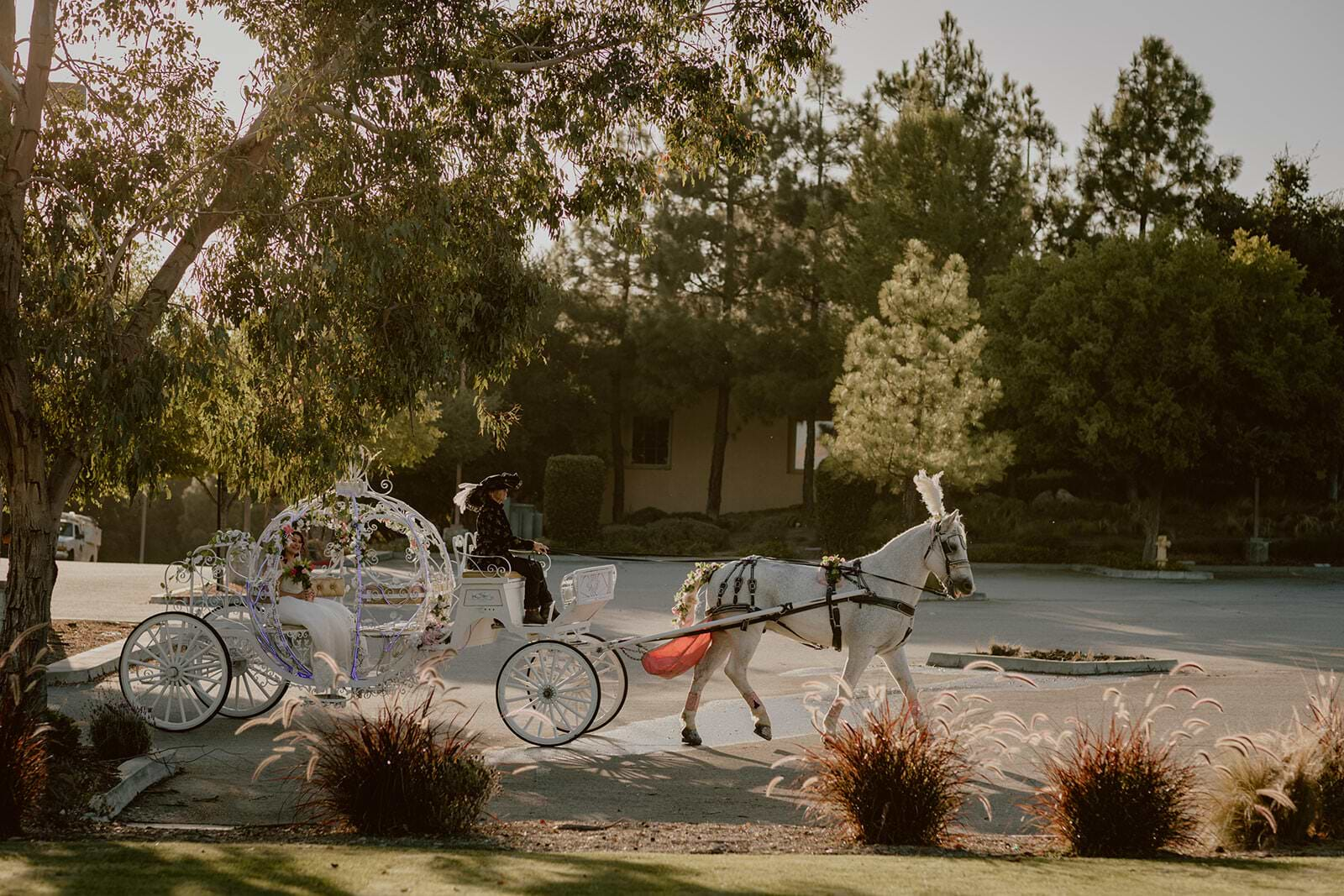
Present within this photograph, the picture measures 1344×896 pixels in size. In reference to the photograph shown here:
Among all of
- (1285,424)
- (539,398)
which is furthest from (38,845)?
(539,398)

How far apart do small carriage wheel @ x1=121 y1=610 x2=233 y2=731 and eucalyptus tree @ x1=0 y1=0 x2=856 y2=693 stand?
120 centimetres

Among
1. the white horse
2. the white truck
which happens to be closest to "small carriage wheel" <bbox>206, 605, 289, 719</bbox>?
the white horse

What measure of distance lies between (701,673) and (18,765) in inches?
203

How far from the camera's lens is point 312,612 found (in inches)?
422

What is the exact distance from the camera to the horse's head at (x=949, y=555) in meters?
10.2

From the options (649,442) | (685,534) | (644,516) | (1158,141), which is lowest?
(685,534)

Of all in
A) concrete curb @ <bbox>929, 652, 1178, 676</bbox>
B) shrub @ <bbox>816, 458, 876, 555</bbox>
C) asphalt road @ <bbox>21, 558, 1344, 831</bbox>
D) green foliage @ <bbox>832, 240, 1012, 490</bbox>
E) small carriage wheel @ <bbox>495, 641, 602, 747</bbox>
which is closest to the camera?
asphalt road @ <bbox>21, 558, 1344, 831</bbox>

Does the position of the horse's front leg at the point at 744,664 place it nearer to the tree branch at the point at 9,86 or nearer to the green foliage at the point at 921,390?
the tree branch at the point at 9,86

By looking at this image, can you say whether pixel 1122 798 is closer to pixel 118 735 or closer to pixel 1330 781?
pixel 1330 781

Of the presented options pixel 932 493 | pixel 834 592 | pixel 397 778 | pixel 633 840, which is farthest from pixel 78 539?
pixel 633 840

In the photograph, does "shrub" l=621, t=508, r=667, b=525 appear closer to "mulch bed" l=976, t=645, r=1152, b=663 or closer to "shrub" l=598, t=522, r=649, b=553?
"shrub" l=598, t=522, r=649, b=553

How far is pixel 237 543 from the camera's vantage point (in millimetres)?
11750

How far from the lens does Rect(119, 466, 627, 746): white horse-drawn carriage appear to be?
10.4 meters

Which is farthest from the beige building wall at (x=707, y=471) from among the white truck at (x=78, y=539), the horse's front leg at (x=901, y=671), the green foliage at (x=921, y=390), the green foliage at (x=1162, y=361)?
the horse's front leg at (x=901, y=671)
